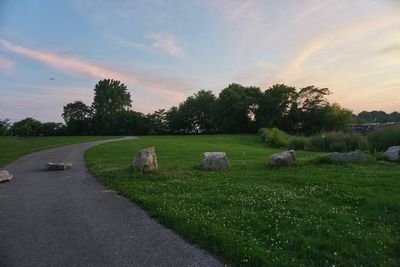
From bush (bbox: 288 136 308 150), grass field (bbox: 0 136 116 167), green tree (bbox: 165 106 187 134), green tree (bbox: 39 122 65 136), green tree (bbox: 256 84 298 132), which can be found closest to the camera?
grass field (bbox: 0 136 116 167)

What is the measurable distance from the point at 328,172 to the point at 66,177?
11.2m

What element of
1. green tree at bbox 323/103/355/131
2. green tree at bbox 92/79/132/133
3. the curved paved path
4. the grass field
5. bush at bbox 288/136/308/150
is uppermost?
green tree at bbox 92/79/132/133

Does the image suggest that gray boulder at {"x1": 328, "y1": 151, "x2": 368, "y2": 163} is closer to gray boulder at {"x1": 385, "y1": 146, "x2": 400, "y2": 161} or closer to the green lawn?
gray boulder at {"x1": 385, "y1": 146, "x2": 400, "y2": 161}

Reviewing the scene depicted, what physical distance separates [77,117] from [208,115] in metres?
35.2

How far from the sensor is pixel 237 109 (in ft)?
249

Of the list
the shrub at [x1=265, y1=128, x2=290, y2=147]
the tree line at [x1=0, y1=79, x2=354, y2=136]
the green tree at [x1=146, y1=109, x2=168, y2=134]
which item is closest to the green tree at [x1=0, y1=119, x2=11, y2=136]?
the tree line at [x1=0, y1=79, x2=354, y2=136]

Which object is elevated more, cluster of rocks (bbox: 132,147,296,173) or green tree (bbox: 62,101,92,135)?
green tree (bbox: 62,101,92,135)

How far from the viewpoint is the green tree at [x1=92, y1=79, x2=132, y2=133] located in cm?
9531

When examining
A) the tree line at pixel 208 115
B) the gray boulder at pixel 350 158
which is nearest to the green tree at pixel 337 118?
the tree line at pixel 208 115

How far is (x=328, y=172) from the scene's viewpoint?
14039 millimetres

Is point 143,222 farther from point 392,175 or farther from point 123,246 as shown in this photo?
point 392,175

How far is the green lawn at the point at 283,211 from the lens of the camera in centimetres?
612

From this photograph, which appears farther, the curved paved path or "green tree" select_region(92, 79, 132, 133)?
"green tree" select_region(92, 79, 132, 133)

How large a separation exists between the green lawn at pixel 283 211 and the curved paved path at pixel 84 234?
1.53 feet
